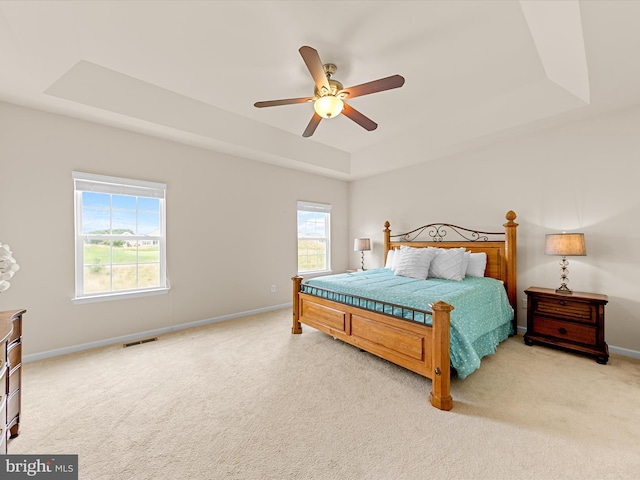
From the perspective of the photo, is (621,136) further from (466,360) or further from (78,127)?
(78,127)

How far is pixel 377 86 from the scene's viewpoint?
216 centimetres

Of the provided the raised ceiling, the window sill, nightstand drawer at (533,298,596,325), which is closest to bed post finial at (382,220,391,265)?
the raised ceiling

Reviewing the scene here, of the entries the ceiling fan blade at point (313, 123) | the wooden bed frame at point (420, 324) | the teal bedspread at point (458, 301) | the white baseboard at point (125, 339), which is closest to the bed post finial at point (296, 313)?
the wooden bed frame at point (420, 324)

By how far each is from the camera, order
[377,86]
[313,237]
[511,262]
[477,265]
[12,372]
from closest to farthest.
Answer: [12,372], [377,86], [511,262], [477,265], [313,237]

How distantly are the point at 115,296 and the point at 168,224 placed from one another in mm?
1062

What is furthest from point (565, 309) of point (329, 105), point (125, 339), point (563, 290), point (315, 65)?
point (125, 339)

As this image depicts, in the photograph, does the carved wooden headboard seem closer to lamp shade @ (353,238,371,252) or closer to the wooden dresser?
lamp shade @ (353,238,371,252)

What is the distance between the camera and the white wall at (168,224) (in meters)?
2.75

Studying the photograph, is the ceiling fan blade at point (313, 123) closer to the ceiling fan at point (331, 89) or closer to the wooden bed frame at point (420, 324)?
the ceiling fan at point (331, 89)

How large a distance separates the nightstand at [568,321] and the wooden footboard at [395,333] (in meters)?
1.79

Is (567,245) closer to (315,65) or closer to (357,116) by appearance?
(357,116)

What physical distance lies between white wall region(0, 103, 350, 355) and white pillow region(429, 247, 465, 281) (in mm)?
2466

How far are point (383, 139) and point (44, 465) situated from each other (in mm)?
5011

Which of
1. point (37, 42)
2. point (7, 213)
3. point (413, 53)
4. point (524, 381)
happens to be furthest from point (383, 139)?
point (7, 213)
